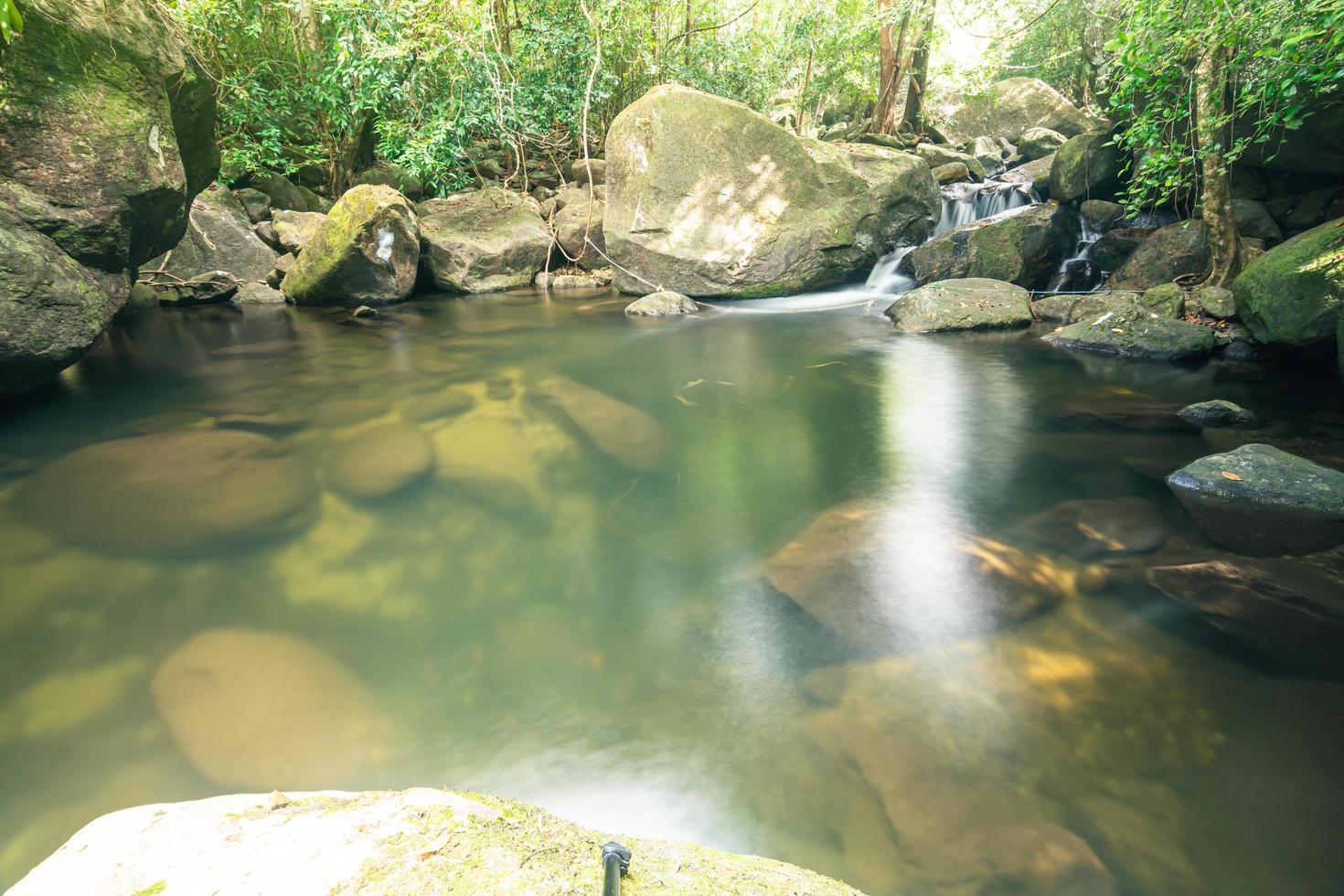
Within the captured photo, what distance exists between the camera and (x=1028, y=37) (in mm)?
17688

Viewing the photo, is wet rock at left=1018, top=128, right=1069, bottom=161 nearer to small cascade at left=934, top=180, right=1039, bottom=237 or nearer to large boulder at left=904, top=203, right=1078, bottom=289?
small cascade at left=934, top=180, right=1039, bottom=237

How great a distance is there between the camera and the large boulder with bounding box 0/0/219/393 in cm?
433

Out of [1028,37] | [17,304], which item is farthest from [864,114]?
[17,304]

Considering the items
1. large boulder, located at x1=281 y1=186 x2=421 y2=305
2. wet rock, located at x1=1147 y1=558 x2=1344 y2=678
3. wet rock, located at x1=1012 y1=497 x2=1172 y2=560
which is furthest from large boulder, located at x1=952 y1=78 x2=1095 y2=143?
wet rock, located at x1=1147 y1=558 x2=1344 y2=678

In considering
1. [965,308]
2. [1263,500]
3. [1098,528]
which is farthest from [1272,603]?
[965,308]

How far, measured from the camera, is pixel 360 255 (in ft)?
30.7

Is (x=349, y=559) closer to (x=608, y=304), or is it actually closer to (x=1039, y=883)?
(x=1039, y=883)

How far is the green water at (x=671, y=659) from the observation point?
5.98ft

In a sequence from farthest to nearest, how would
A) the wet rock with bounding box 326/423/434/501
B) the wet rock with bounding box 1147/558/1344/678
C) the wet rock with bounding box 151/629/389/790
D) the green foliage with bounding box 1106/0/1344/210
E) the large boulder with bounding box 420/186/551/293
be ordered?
the large boulder with bounding box 420/186/551/293 → the green foliage with bounding box 1106/0/1344/210 → the wet rock with bounding box 326/423/434/501 → the wet rock with bounding box 1147/558/1344/678 → the wet rock with bounding box 151/629/389/790

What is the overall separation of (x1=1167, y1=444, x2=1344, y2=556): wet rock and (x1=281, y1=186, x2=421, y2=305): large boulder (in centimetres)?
985

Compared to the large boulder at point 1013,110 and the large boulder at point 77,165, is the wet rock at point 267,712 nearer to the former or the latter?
the large boulder at point 77,165

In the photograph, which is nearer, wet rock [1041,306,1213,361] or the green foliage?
the green foliage

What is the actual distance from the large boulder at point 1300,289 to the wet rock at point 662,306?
6.27m

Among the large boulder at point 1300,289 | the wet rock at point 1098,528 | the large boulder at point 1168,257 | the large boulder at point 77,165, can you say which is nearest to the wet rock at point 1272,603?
the wet rock at point 1098,528
